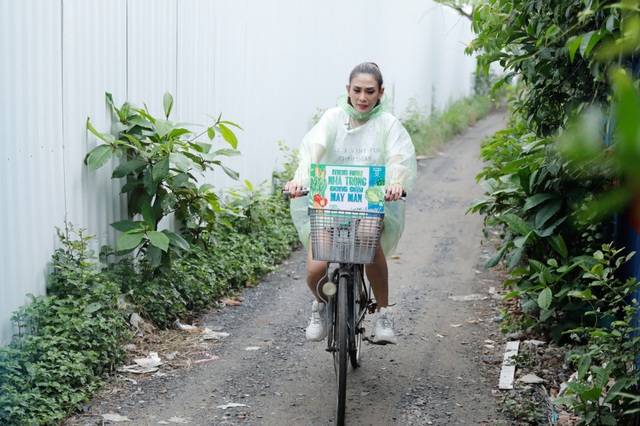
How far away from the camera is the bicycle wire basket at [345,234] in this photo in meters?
4.03

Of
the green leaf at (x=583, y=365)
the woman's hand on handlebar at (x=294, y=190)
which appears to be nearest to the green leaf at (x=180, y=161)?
the woman's hand on handlebar at (x=294, y=190)

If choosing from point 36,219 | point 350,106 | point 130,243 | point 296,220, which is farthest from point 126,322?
point 350,106

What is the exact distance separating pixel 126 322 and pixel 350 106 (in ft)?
7.21

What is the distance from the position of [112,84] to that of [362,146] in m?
2.15

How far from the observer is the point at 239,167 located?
27.3 feet

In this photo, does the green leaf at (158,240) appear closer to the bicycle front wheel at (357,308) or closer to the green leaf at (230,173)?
the green leaf at (230,173)

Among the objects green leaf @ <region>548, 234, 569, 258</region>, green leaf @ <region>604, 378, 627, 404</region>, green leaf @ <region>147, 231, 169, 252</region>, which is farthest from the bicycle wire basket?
green leaf @ <region>147, 231, 169, 252</region>

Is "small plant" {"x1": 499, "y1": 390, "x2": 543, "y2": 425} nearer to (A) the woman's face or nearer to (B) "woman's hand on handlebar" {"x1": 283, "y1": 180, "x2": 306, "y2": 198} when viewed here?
(B) "woman's hand on handlebar" {"x1": 283, "y1": 180, "x2": 306, "y2": 198}

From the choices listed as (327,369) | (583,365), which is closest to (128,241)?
(327,369)

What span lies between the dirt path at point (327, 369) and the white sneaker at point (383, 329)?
346 millimetres

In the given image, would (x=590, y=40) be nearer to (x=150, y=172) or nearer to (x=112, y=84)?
(x=150, y=172)

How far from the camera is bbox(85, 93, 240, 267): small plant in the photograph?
542cm

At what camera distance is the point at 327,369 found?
520 centimetres

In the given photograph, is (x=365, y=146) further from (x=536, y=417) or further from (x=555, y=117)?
(x=536, y=417)
